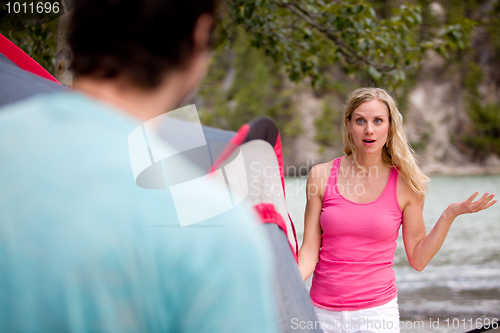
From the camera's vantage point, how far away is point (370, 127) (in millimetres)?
2109

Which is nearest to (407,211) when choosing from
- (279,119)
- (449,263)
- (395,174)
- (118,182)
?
(395,174)

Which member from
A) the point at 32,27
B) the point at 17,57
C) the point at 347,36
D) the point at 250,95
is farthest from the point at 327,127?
the point at 17,57

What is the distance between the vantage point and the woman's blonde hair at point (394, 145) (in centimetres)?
206

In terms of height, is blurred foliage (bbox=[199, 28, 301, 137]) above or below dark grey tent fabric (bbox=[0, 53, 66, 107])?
above

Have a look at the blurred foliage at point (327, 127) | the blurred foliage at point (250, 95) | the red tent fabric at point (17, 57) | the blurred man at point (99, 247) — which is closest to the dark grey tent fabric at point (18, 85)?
the red tent fabric at point (17, 57)

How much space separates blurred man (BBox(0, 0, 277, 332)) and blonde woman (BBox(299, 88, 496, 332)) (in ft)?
4.96

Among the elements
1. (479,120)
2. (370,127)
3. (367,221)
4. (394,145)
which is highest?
(479,120)

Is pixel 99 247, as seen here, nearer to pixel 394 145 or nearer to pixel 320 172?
pixel 320 172

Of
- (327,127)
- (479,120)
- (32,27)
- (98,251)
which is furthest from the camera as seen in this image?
(479,120)

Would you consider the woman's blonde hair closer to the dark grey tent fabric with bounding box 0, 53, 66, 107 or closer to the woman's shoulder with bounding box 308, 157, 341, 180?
the woman's shoulder with bounding box 308, 157, 341, 180

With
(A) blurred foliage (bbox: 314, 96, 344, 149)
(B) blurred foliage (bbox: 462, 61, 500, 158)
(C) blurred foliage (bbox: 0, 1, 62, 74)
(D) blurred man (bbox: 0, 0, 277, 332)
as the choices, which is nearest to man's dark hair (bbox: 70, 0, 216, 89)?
(D) blurred man (bbox: 0, 0, 277, 332)

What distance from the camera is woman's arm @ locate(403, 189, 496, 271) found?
194 centimetres

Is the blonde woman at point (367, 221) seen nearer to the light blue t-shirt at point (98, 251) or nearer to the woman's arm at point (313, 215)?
the woman's arm at point (313, 215)

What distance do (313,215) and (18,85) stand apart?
165cm
